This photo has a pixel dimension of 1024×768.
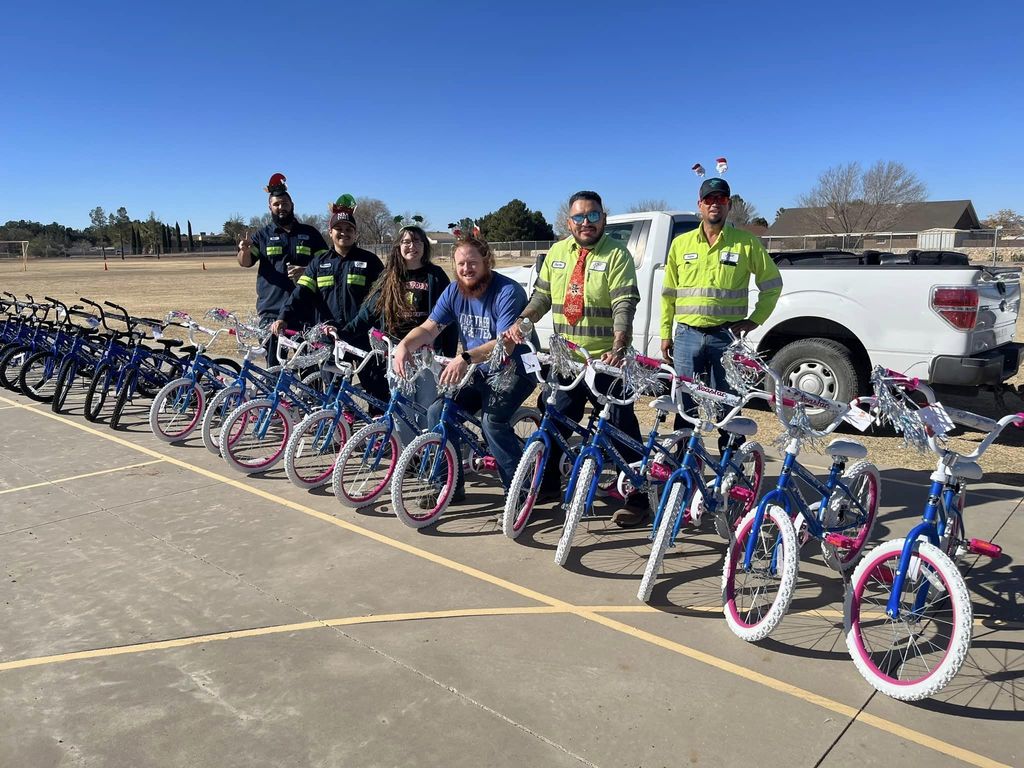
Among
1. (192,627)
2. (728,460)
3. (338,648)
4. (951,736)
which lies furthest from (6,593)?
(951,736)

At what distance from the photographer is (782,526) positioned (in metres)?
3.13

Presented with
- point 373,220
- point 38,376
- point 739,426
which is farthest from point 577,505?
point 373,220

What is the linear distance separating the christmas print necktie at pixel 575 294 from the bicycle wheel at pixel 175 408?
11.8 feet

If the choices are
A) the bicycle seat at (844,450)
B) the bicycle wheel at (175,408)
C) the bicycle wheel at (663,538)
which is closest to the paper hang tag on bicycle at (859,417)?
the bicycle seat at (844,450)

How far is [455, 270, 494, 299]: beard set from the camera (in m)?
4.54

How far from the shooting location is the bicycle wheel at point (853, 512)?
3.80 m

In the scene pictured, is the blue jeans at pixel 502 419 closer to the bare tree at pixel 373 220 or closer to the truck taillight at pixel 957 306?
the truck taillight at pixel 957 306

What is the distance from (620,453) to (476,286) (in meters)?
1.36

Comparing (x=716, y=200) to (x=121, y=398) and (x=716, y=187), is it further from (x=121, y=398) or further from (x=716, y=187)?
(x=121, y=398)

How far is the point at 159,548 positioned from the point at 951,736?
396 cm

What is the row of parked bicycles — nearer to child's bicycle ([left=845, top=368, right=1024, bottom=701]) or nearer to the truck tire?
child's bicycle ([left=845, top=368, right=1024, bottom=701])

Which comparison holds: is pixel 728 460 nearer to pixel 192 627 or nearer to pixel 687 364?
pixel 687 364

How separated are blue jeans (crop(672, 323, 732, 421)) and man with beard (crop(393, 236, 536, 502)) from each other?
1.08 m

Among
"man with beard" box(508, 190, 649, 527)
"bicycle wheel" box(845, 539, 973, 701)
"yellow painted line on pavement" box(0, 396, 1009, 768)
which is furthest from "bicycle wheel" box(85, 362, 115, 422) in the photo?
"bicycle wheel" box(845, 539, 973, 701)
